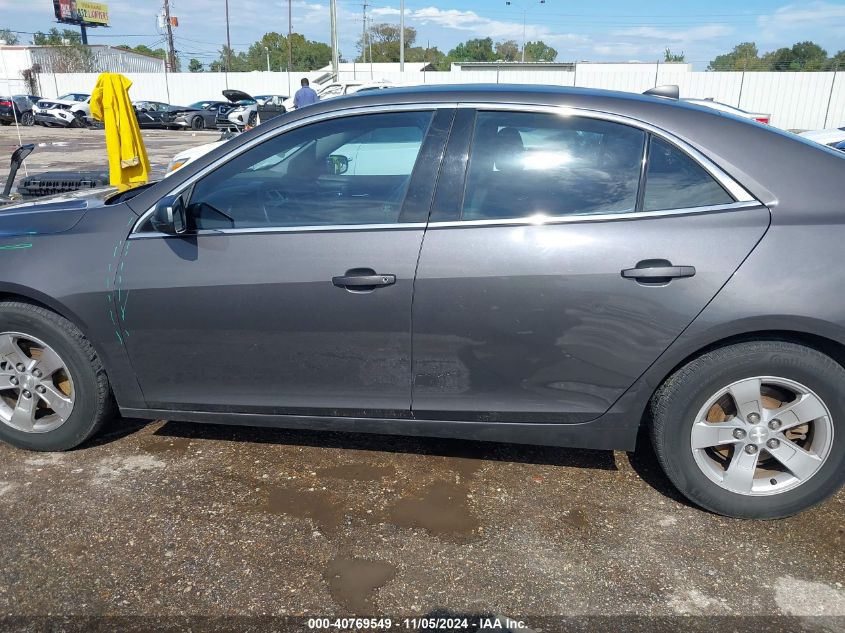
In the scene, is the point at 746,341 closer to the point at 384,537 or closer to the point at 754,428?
the point at 754,428

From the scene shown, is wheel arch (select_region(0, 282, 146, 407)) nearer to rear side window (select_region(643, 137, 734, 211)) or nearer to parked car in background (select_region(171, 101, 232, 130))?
rear side window (select_region(643, 137, 734, 211))

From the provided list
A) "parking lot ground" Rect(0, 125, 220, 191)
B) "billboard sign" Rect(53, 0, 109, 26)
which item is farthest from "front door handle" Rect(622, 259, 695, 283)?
"billboard sign" Rect(53, 0, 109, 26)

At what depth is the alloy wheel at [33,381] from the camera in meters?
3.01

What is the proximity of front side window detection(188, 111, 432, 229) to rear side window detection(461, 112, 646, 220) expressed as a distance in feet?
1.01

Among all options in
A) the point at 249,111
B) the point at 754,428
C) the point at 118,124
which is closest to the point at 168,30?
the point at 249,111

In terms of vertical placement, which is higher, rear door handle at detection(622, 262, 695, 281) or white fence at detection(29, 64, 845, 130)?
white fence at detection(29, 64, 845, 130)

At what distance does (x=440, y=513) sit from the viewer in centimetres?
275

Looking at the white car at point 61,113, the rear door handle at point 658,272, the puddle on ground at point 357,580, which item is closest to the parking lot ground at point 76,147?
the white car at point 61,113

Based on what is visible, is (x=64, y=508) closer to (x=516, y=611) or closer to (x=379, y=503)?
(x=379, y=503)

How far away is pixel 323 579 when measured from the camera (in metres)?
2.36

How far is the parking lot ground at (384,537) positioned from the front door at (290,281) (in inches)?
17.1

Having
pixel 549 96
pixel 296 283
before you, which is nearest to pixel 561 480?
pixel 296 283

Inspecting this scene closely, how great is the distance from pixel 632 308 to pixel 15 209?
2.94 meters

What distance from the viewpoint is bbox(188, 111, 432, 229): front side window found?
2.71m
